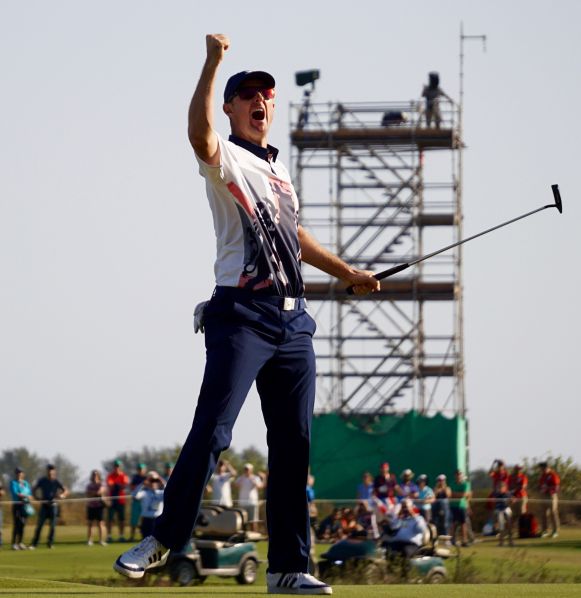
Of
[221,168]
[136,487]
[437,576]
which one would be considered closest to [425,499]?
[136,487]

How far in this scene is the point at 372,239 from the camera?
4734cm

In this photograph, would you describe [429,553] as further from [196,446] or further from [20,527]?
[196,446]

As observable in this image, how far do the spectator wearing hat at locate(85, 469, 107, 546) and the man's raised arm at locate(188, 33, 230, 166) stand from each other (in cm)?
2155

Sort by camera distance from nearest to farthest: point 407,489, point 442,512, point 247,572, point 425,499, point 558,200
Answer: point 558,200, point 247,572, point 425,499, point 442,512, point 407,489

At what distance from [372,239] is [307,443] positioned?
40282mm

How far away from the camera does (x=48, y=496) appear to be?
2822 centimetres

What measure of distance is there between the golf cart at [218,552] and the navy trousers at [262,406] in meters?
13.6

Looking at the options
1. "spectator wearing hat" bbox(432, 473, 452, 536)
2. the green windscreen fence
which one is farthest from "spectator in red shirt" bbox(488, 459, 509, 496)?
the green windscreen fence

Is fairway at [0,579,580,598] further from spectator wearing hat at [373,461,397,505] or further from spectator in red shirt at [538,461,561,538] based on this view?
spectator in red shirt at [538,461,561,538]

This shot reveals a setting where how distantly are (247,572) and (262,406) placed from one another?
584 inches

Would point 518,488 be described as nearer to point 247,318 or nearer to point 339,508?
point 339,508

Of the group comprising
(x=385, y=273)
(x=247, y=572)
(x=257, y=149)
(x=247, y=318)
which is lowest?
(x=247, y=572)

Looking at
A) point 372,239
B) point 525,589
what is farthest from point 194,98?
point 372,239

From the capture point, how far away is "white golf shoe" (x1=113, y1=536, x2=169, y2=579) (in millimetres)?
6777
